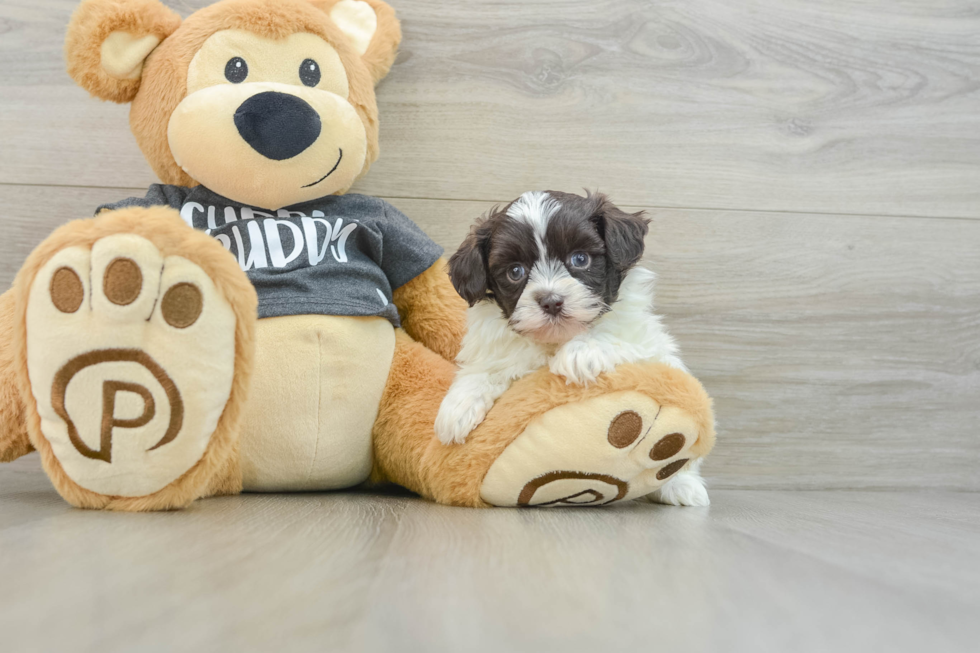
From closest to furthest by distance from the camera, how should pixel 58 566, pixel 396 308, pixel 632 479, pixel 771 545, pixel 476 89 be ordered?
pixel 58 566 → pixel 771 545 → pixel 632 479 → pixel 396 308 → pixel 476 89

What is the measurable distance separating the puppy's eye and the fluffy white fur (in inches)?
3.5

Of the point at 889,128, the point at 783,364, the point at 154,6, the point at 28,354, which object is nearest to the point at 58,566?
the point at 28,354

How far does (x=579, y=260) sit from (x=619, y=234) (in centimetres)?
8

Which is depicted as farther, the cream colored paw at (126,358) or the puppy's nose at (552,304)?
the puppy's nose at (552,304)

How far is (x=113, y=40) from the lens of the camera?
1.17 meters

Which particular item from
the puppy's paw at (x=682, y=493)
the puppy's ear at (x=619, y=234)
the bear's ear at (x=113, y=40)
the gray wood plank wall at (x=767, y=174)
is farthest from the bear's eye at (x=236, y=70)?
the puppy's paw at (x=682, y=493)

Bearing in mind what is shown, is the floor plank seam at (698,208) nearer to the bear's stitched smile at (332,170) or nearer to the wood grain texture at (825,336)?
the wood grain texture at (825,336)

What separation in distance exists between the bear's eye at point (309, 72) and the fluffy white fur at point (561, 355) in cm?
50

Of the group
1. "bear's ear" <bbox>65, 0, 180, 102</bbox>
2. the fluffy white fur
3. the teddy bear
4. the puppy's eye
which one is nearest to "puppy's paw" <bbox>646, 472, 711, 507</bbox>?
the fluffy white fur

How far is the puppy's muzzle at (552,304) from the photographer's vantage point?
101 centimetres

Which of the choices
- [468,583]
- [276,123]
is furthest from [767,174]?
[468,583]

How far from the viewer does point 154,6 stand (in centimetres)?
119

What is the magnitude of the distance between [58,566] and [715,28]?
1.60 meters

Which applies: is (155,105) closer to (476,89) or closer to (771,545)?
(476,89)
